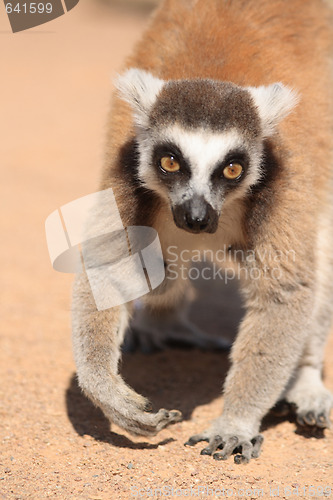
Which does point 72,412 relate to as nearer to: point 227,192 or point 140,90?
point 227,192

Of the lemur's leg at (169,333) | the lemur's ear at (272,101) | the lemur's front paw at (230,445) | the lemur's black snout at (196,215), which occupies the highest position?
the lemur's ear at (272,101)

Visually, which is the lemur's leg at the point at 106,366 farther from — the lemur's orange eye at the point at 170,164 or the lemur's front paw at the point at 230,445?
the lemur's orange eye at the point at 170,164

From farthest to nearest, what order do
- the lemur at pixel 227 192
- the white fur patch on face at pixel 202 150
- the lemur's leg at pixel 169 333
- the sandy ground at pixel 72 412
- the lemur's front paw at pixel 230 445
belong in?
the lemur's leg at pixel 169 333, the lemur's front paw at pixel 230 445, the lemur at pixel 227 192, the white fur patch on face at pixel 202 150, the sandy ground at pixel 72 412

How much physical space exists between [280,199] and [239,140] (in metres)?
0.51

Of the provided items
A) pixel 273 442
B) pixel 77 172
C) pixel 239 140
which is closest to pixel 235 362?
pixel 273 442

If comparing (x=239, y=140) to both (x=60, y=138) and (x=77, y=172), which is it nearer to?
(x=77, y=172)

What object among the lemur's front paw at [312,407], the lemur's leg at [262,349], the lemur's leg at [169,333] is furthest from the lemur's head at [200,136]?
the lemur's leg at [169,333]

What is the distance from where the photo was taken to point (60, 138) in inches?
552

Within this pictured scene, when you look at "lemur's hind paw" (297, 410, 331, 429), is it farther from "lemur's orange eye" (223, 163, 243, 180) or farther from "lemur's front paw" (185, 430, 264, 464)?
"lemur's orange eye" (223, 163, 243, 180)

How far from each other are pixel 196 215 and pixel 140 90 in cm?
101

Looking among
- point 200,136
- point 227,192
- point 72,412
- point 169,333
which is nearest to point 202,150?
point 200,136

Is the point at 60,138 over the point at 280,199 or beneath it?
beneath

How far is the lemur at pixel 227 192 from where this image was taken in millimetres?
4094

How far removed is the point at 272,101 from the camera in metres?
4.29
